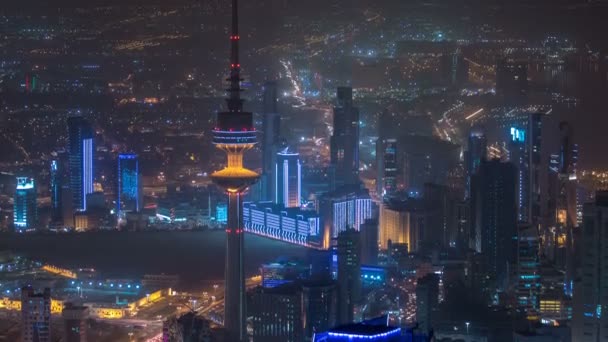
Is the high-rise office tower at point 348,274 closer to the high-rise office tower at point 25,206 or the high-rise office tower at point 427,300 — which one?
the high-rise office tower at point 427,300

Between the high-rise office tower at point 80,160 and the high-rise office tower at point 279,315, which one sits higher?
the high-rise office tower at point 80,160

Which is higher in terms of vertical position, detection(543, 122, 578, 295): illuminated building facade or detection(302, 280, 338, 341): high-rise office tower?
detection(543, 122, 578, 295): illuminated building facade

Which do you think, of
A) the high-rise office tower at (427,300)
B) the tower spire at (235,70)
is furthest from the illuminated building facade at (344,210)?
the high-rise office tower at (427,300)

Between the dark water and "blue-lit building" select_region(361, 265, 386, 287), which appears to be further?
the dark water

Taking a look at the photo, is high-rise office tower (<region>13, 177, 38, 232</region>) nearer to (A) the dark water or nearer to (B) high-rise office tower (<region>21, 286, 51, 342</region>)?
(A) the dark water

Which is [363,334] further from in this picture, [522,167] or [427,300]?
[522,167]

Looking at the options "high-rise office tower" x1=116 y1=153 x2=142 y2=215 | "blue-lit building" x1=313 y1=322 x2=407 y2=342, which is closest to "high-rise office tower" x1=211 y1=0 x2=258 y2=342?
"high-rise office tower" x1=116 y1=153 x2=142 y2=215
